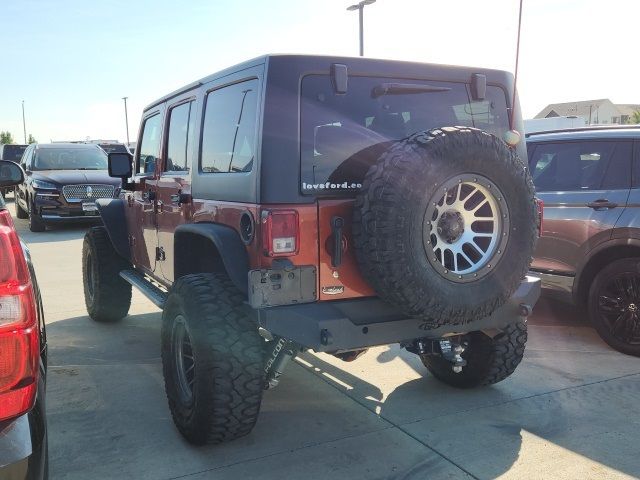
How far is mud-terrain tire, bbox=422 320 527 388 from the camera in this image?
3709mm

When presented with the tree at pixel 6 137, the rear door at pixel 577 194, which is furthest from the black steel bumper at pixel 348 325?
the tree at pixel 6 137

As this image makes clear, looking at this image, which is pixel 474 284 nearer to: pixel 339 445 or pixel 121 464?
pixel 339 445

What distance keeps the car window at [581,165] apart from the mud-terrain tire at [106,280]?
3803 millimetres

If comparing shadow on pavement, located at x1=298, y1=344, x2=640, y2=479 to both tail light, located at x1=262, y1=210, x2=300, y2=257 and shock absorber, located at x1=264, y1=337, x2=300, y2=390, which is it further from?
tail light, located at x1=262, y1=210, x2=300, y2=257

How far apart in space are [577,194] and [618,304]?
3.01 ft

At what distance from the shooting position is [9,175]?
3154mm

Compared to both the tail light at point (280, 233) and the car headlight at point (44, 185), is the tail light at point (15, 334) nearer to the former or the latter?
the tail light at point (280, 233)

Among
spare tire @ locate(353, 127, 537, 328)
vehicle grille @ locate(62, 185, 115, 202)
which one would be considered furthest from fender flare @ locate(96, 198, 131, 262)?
vehicle grille @ locate(62, 185, 115, 202)

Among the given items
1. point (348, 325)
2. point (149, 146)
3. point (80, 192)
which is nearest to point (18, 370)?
point (348, 325)

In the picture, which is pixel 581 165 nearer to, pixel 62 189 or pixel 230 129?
pixel 230 129

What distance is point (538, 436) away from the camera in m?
3.26

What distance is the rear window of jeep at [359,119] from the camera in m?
2.89

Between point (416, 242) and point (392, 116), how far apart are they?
2.71ft

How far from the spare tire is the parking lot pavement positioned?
796 millimetres
